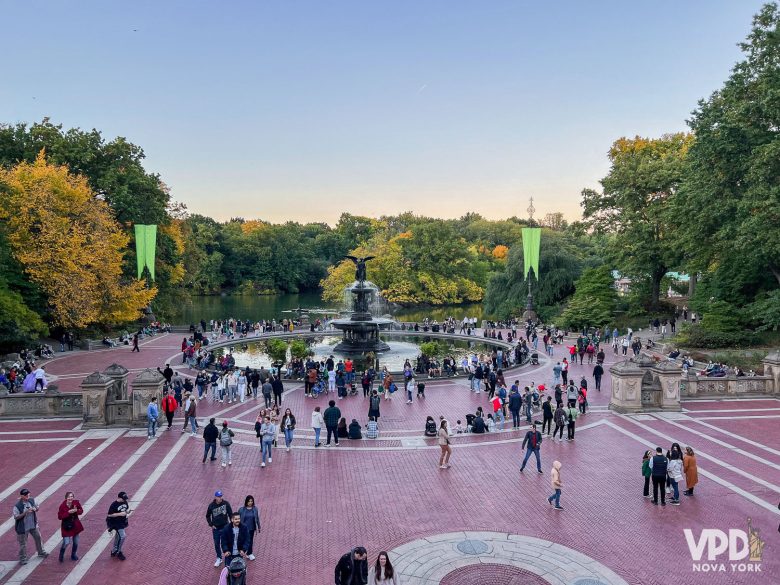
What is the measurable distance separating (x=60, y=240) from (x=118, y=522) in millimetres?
30502

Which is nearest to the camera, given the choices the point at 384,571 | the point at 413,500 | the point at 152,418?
Result: the point at 384,571

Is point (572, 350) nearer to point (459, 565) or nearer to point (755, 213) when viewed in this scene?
point (755, 213)

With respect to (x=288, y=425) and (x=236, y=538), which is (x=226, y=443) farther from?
(x=236, y=538)

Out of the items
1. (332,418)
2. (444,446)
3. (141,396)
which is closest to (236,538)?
(444,446)

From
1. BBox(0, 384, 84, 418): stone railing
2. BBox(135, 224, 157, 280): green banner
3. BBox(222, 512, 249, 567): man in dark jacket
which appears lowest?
BBox(222, 512, 249, 567): man in dark jacket

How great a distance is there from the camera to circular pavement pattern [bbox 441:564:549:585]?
1020 centimetres

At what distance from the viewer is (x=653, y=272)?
49438 mm

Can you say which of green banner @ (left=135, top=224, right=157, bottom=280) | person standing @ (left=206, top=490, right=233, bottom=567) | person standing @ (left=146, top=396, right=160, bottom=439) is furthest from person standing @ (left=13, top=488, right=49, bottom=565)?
green banner @ (left=135, top=224, right=157, bottom=280)

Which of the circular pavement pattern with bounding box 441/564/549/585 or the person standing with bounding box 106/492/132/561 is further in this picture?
the person standing with bounding box 106/492/132/561

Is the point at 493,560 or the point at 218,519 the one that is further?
the point at 493,560

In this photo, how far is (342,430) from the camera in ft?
61.4

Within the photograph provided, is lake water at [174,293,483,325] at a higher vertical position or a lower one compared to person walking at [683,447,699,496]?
higher

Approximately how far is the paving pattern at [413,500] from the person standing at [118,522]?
0.24m

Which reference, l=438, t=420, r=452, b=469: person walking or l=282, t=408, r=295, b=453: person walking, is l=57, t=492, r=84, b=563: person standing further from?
l=438, t=420, r=452, b=469: person walking
